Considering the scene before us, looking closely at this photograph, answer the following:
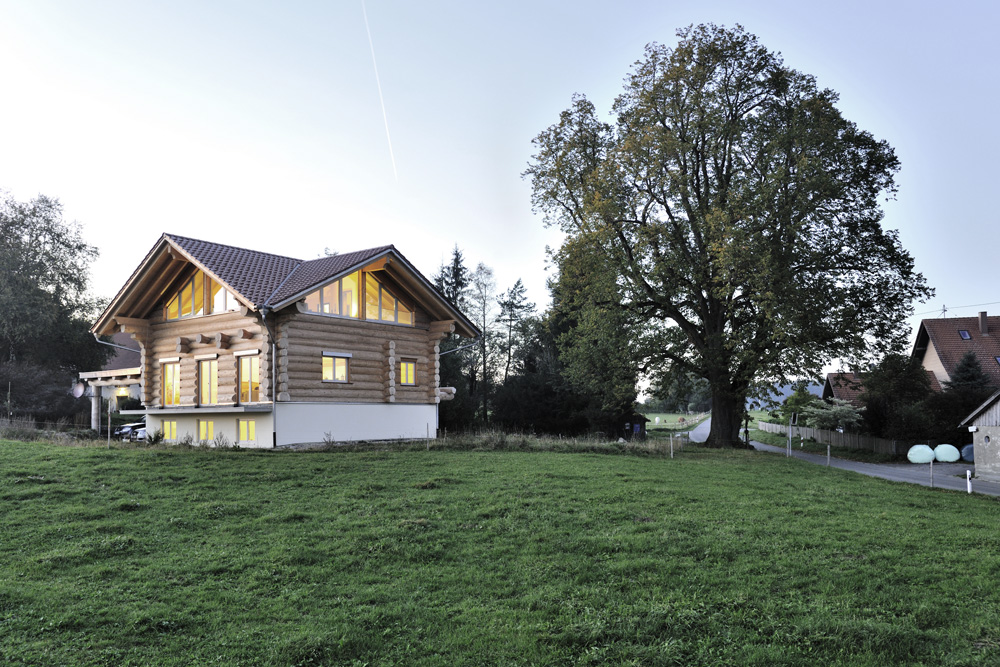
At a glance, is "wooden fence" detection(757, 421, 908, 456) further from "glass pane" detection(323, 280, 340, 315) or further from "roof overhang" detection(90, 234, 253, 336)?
"roof overhang" detection(90, 234, 253, 336)

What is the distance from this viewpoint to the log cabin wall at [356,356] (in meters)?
24.5

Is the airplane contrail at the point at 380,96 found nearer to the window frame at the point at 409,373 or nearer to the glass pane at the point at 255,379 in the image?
the window frame at the point at 409,373

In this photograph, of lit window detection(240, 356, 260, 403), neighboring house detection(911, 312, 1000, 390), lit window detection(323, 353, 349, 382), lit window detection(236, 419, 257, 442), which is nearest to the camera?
lit window detection(240, 356, 260, 403)

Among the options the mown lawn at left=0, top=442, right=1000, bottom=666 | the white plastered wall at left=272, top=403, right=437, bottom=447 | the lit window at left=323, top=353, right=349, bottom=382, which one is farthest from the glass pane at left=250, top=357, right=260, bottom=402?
the mown lawn at left=0, top=442, right=1000, bottom=666

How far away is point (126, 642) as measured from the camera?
6844 millimetres

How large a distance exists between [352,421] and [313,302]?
479 cm

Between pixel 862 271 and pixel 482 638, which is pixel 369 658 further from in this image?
pixel 862 271

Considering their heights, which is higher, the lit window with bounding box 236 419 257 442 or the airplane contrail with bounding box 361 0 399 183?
the airplane contrail with bounding box 361 0 399 183

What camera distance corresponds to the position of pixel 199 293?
2709 cm

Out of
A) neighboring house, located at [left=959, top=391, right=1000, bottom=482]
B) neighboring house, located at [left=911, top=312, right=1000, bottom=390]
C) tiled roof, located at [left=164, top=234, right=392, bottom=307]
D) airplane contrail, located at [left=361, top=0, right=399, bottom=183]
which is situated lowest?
neighboring house, located at [left=959, top=391, right=1000, bottom=482]

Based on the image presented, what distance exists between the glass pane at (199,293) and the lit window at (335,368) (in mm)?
→ 5625

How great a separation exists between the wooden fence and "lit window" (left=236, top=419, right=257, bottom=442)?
3461 cm

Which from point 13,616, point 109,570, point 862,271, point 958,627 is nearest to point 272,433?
point 109,570

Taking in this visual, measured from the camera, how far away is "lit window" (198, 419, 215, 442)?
26.9 meters
